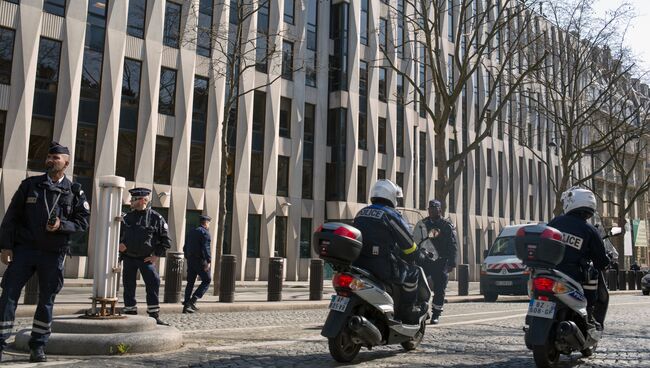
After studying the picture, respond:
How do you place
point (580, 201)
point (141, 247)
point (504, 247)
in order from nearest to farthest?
1. point (580, 201)
2. point (141, 247)
3. point (504, 247)

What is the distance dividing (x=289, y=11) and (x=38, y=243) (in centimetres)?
2635

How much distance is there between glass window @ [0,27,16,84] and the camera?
2077cm

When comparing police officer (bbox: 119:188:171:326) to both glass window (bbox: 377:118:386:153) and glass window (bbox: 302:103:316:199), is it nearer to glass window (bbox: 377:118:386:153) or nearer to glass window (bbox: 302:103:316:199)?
glass window (bbox: 302:103:316:199)

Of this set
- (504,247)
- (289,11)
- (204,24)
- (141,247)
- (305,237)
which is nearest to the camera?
(141,247)

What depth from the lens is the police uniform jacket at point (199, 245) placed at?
37.1 ft

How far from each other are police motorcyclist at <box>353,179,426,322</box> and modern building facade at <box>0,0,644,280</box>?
41.0 feet

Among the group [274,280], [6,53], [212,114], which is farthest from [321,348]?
[212,114]

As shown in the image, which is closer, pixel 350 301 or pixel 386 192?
pixel 350 301

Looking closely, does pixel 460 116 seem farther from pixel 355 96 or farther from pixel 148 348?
pixel 148 348

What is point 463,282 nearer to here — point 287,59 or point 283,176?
point 283,176

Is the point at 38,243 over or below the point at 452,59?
below

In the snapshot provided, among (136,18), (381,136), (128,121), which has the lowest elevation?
(128,121)

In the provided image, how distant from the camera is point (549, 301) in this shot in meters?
5.61

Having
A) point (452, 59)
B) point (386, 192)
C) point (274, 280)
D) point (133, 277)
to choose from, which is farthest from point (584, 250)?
point (452, 59)
